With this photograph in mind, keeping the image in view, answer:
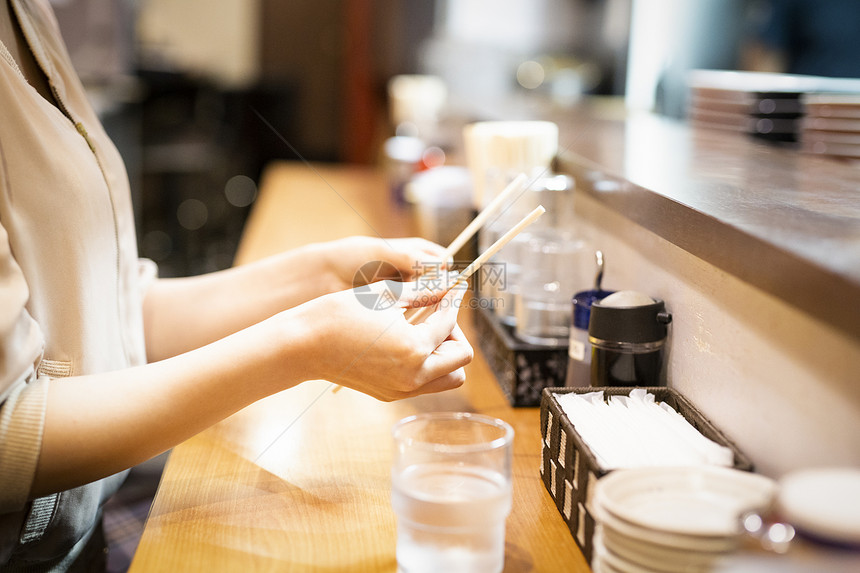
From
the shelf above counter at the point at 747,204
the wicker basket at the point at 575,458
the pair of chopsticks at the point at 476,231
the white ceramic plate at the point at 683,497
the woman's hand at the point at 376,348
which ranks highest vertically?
the shelf above counter at the point at 747,204

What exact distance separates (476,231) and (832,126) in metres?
1.05

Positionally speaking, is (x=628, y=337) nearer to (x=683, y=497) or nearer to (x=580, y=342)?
(x=580, y=342)

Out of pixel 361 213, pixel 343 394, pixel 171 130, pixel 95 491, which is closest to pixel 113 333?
pixel 95 491

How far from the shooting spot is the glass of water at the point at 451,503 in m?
0.74

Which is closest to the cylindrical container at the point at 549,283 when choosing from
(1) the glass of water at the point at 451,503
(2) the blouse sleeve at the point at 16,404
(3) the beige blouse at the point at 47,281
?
(1) the glass of water at the point at 451,503

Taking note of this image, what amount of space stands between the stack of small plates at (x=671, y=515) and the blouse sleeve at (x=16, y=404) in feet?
1.98

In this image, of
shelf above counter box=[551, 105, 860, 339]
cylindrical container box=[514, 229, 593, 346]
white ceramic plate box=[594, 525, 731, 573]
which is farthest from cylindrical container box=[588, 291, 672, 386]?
white ceramic plate box=[594, 525, 731, 573]

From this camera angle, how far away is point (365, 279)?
127cm

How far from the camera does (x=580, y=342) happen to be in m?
1.14

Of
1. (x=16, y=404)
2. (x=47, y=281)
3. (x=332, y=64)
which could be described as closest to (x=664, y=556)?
(x=16, y=404)

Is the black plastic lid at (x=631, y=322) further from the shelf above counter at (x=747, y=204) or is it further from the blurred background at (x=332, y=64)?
the blurred background at (x=332, y=64)

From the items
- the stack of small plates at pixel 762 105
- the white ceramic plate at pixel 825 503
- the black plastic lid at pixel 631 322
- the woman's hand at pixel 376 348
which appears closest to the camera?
the white ceramic plate at pixel 825 503

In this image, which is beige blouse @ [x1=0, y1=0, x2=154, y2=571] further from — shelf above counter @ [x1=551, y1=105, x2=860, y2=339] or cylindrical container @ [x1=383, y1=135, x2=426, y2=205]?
cylindrical container @ [x1=383, y1=135, x2=426, y2=205]

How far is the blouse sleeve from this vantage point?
2.70 feet
